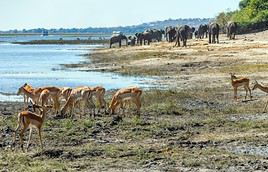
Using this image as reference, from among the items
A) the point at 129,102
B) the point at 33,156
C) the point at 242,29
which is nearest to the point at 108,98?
the point at 129,102

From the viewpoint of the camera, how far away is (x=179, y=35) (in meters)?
66.5

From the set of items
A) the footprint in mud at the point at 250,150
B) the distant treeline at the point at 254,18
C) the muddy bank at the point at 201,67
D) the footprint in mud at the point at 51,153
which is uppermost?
the distant treeline at the point at 254,18

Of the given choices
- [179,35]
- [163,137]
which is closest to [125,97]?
[163,137]

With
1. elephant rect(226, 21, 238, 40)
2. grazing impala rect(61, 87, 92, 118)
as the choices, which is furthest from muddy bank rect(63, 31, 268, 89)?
elephant rect(226, 21, 238, 40)

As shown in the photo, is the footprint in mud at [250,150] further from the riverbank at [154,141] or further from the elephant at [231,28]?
the elephant at [231,28]

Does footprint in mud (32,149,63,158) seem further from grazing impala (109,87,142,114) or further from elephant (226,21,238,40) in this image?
elephant (226,21,238,40)

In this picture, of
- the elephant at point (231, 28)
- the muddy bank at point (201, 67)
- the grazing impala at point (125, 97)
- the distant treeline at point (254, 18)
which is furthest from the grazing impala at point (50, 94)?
the distant treeline at point (254, 18)

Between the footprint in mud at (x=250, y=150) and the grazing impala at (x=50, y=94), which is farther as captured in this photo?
the grazing impala at (x=50, y=94)

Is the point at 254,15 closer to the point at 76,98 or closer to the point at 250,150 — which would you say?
the point at 76,98

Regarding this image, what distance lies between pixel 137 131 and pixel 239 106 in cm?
617

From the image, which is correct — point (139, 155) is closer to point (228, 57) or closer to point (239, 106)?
point (239, 106)

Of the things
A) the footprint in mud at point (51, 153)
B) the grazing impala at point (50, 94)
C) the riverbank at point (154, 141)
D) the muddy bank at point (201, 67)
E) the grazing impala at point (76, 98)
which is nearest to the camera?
the riverbank at point (154, 141)

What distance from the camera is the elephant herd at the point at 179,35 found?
214 feet

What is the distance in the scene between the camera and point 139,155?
47.6 feet
